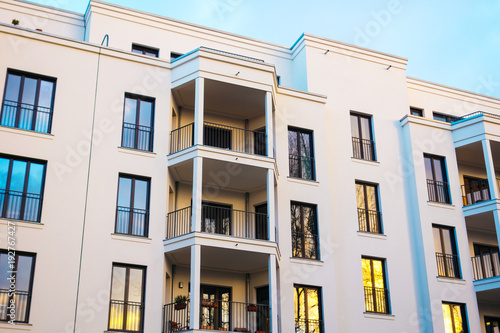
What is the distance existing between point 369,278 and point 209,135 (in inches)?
377

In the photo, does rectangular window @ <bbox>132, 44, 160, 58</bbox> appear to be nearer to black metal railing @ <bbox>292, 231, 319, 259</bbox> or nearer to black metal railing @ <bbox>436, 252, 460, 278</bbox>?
black metal railing @ <bbox>292, 231, 319, 259</bbox>

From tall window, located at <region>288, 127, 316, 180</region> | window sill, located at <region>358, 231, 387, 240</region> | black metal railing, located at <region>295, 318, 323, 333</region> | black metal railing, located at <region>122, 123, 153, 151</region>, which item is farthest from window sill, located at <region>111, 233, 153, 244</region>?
window sill, located at <region>358, 231, 387, 240</region>

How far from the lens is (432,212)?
1132 inches

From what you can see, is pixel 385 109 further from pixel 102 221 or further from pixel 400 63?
pixel 102 221

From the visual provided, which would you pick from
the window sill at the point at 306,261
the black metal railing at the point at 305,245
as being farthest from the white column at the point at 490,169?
the window sill at the point at 306,261

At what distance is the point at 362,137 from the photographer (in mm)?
29703

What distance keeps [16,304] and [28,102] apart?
7.81 metres

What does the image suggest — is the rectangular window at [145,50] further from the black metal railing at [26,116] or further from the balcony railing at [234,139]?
the black metal railing at [26,116]

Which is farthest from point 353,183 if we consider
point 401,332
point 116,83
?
point 116,83

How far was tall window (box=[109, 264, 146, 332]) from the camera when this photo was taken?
21.8 m

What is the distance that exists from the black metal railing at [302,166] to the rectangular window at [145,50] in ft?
27.1

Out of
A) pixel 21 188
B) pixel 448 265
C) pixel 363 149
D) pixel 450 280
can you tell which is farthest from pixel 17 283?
pixel 448 265

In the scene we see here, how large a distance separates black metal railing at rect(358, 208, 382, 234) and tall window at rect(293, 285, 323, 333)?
408 cm

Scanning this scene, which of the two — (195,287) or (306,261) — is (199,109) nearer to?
(195,287)
